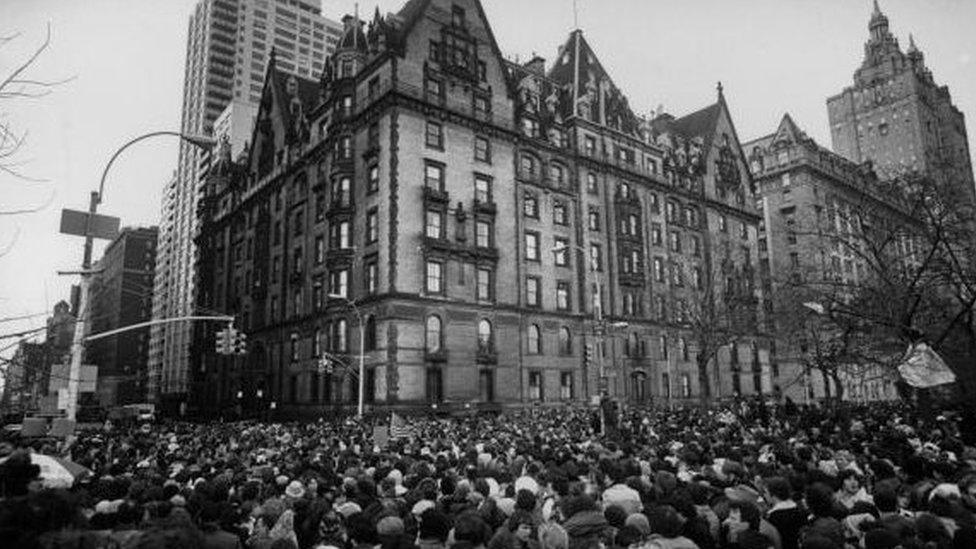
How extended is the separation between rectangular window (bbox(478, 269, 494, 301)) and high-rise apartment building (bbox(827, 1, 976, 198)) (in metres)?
100

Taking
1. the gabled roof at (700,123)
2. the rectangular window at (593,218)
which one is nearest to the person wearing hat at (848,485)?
the rectangular window at (593,218)

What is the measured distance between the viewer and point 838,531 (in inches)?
265

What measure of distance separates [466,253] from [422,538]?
40.8 m

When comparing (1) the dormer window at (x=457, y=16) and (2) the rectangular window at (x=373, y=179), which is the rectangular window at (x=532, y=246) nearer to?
(2) the rectangular window at (x=373, y=179)

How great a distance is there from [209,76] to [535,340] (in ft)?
379

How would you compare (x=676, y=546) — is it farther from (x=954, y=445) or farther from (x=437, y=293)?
(x=437, y=293)

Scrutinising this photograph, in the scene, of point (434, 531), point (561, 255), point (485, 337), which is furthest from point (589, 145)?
point (434, 531)

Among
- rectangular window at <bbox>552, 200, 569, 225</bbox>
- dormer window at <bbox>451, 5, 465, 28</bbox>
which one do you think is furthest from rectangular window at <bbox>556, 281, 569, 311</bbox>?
dormer window at <bbox>451, 5, 465, 28</bbox>

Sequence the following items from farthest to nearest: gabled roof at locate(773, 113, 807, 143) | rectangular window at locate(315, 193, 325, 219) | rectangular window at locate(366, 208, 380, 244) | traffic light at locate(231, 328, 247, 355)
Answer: gabled roof at locate(773, 113, 807, 143)
rectangular window at locate(315, 193, 325, 219)
rectangular window at locate(366, 208, 380, 244)
traffic light at locate(231, 328, 247, 355)

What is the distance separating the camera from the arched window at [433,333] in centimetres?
4438

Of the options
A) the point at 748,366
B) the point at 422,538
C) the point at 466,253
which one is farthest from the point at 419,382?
the point at 748,366

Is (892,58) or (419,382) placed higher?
(892,58)

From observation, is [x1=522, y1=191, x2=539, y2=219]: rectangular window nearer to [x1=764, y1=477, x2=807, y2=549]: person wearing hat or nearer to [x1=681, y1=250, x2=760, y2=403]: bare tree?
[x1=681, y1=250, x2=760, y2=403]: bare tree

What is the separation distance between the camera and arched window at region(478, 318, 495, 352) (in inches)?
1861
